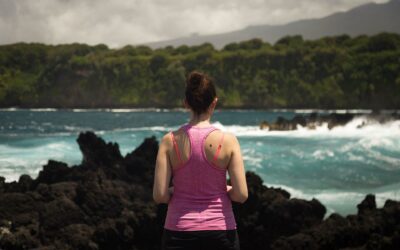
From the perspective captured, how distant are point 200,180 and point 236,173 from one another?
13 centimetres

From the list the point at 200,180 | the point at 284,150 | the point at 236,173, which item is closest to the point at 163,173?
the point at 200,180

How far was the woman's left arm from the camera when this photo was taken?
227 centimetres

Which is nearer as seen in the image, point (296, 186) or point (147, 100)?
point (296, 186)

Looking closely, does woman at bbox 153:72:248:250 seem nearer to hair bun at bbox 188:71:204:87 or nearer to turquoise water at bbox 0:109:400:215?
hair bun at bbox 188:71:204:87

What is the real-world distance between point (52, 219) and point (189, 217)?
5.84m

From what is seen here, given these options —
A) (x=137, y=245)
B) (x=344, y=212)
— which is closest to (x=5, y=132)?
(x=137, y=245)

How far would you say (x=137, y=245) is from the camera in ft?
25.0

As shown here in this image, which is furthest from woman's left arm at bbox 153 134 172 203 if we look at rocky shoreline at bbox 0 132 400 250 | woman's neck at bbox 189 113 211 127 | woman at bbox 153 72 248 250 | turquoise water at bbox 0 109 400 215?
turquoise water at bbox 0 109 400 215

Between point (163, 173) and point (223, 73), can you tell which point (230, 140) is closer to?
point (163, 173)

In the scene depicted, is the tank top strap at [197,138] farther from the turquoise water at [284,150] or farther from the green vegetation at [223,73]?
the green vegetation at [223,73]

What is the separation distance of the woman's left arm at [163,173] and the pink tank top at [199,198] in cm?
3

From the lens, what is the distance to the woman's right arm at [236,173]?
227 centimetres

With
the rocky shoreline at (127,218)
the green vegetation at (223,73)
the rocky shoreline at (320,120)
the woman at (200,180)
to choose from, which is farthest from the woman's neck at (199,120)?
the rocky shoreline at (320,120)

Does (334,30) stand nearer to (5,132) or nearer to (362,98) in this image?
(362,98)
